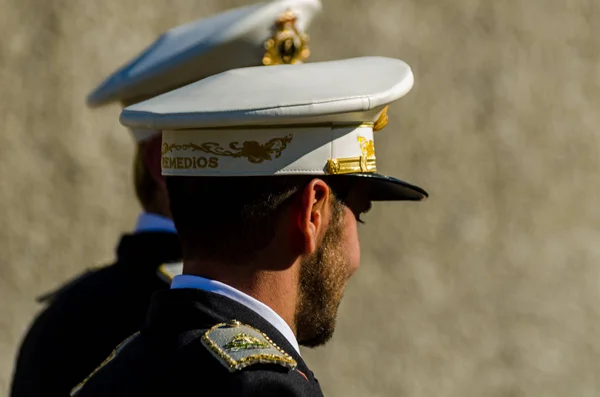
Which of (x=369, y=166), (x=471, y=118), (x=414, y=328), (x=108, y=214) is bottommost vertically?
(x=414, y=328)

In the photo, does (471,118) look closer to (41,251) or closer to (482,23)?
(482,23)

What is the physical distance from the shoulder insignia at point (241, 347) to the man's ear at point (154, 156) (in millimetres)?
1144

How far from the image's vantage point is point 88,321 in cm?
241

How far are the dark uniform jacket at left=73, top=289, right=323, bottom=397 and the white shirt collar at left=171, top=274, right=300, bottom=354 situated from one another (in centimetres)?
1

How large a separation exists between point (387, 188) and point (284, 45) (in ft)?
3.12

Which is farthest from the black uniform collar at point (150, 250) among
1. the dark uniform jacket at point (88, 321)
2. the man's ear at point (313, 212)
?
the man's ear at point (313, 212)

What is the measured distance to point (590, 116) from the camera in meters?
4.82

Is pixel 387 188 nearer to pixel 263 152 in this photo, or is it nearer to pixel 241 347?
pixel 263 152

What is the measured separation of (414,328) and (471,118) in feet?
3.47

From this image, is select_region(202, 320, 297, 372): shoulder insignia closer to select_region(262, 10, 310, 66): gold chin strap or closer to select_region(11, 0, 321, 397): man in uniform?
select_region(11, 0, 321, 397): man in uniform

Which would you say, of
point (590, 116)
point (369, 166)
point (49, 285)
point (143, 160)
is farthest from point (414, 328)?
point (369, 166)

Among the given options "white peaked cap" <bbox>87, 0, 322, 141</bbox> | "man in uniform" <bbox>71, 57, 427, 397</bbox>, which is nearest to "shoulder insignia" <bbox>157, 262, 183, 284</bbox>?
"white peaked cap" <bbox>87, 0, 322, 141</bbox>

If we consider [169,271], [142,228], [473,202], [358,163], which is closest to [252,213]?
[358,163]

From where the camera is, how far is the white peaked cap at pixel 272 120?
1.59 m
